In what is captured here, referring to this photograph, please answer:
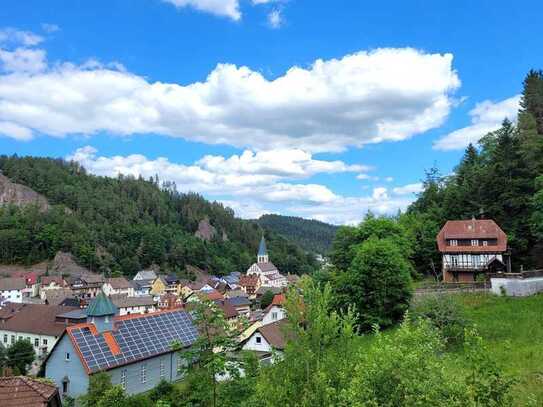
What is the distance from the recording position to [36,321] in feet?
181

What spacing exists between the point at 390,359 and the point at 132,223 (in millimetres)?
171346

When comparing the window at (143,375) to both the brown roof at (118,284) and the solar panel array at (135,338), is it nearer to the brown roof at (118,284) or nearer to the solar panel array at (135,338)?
the solar panel array at (135,338)

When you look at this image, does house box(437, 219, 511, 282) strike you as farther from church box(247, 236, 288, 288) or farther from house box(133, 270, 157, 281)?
house box(133, 270, 157, 281)

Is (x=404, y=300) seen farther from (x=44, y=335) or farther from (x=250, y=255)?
(x=250, y=255)

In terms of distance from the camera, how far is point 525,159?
41.2 metres

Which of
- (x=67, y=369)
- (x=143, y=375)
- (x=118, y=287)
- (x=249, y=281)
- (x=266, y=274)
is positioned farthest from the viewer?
(x=266, y=274)

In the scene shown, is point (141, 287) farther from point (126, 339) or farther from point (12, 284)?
point (126, 339)

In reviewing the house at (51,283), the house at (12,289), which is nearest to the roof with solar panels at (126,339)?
the house at (12,289)

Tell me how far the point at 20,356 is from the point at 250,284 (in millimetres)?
78499

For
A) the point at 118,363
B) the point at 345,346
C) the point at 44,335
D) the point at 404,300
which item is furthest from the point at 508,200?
the point at 44,335

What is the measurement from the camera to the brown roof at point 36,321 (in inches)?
2091

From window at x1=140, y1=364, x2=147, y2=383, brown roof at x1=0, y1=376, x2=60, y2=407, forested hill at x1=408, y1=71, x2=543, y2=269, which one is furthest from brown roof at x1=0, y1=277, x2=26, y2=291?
brown roof at x1=0, y1=376, x2=60, y2=407

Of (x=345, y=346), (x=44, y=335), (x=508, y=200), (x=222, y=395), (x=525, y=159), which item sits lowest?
(x=44, y=335)

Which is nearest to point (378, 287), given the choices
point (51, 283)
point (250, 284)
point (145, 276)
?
point (250, 284)
